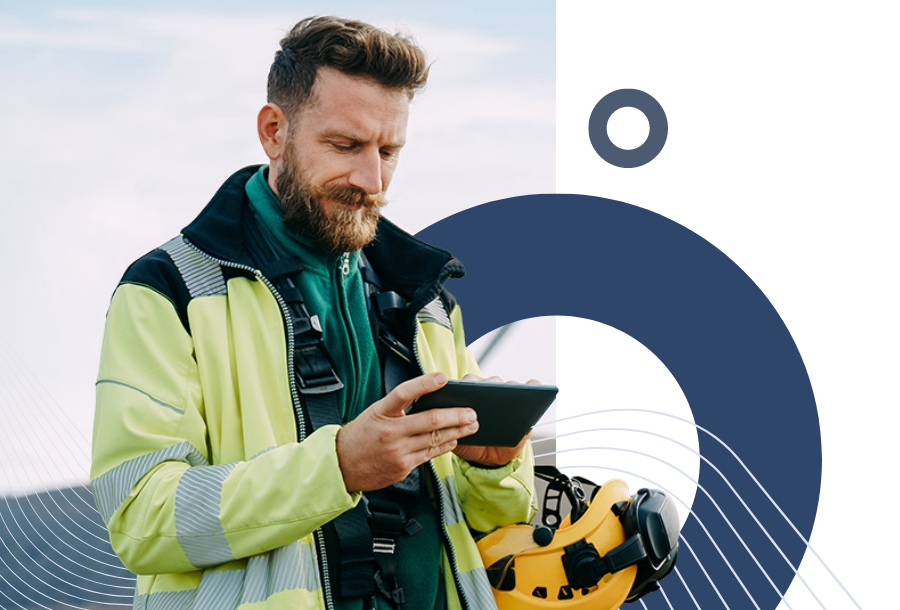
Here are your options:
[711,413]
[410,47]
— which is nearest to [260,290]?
[410,47]

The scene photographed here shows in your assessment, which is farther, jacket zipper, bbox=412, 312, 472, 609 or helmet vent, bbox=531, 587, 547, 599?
helmet vent, bbox=531, 587, 547, 599

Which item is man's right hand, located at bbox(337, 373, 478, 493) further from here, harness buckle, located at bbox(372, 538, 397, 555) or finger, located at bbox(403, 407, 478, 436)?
harness buckle, located at bbox(372, 538, 397, 555)

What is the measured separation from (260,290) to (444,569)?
795 mm

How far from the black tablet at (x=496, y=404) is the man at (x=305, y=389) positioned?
44 mm

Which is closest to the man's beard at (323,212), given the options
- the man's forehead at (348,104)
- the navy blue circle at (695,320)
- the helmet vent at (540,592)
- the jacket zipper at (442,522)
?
the man's forehead at (348,104)

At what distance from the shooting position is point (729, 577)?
428 cm

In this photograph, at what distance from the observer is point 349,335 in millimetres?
2447

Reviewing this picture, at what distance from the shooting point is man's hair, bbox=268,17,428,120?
8.02 feet

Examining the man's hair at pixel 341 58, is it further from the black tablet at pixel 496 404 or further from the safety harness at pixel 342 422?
the black tablet at pixel 496 404

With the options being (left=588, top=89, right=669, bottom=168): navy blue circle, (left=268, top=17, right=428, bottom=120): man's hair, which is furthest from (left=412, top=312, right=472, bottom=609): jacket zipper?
(left=588, top=89, right=669, bottom=168): navy blue circle

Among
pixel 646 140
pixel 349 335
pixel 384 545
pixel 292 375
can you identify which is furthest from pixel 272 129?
pixel 646 140

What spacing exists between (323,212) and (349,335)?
0.29 metres

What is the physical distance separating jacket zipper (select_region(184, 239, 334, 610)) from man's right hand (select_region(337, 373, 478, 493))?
23 centimetres

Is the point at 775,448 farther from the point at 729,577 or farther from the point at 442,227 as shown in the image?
the point at 442,227
